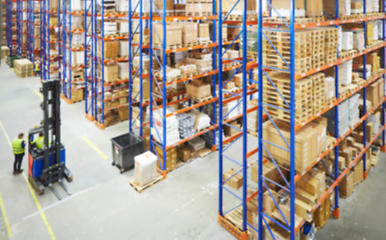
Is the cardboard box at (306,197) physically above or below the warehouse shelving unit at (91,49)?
below

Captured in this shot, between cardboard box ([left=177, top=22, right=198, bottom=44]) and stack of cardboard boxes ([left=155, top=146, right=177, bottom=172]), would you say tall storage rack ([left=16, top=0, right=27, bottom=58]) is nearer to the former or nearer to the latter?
cardboard box ([left=177, top=22, right=198, bottom=44])

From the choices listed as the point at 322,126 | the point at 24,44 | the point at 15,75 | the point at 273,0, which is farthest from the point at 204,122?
the point at 24,44

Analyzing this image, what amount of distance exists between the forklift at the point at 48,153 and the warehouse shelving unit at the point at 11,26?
26.2 m

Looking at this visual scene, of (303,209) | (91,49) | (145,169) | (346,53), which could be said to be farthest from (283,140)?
(91,49)

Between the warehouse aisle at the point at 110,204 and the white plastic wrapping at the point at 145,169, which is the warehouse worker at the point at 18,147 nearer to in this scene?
the warehouse aisle at the point at 110,204

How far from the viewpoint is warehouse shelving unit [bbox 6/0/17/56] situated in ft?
97.2

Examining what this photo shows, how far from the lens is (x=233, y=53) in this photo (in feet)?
35.5

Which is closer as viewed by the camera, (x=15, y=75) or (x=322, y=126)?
Answer: (x=322, y=126)

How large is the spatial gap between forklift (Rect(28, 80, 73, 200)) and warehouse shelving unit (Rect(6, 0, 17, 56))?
86.1 ft

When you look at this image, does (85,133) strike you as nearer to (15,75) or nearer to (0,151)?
(0,151)

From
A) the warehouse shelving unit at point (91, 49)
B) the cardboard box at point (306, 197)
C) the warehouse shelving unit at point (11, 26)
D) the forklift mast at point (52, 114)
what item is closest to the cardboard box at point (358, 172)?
the cardboard box at point (306, 197)

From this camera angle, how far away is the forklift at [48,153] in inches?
321

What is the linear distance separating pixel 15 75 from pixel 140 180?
1950 centimetres

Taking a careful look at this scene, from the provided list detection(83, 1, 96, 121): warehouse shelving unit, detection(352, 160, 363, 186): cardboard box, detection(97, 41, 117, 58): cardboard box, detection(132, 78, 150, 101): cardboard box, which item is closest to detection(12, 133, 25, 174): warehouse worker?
detection(132, 78, 150, 101): cardboard box
